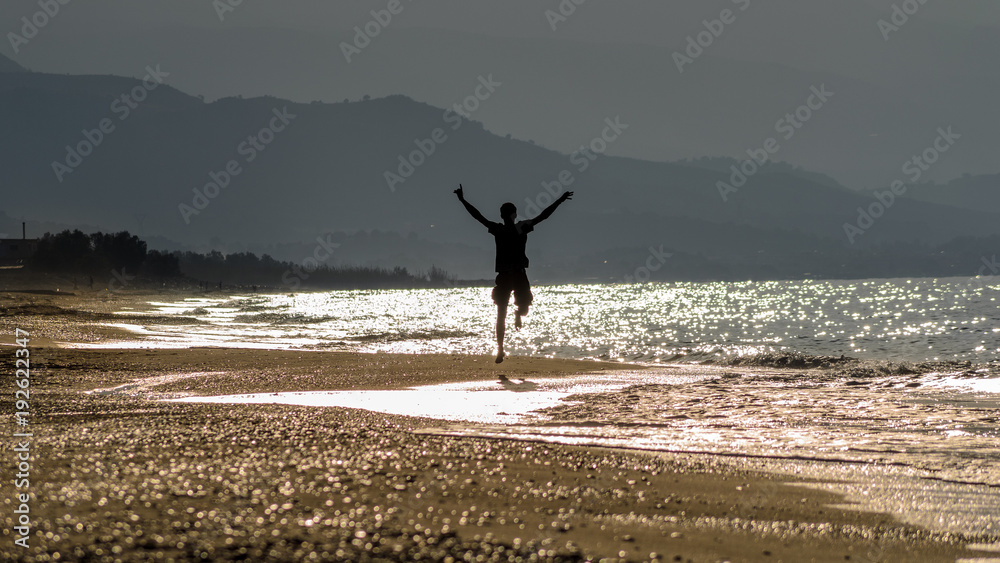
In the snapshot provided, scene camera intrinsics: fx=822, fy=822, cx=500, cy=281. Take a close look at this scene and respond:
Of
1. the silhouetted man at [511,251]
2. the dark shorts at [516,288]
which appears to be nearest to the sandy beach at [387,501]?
the silhouetted man at [511,251]

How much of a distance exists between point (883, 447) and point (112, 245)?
505 feet

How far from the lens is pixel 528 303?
12.7 metres

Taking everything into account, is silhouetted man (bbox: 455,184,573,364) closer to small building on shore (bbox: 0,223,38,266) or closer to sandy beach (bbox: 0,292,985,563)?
sandy beach (bbox: 0,292,985,563)

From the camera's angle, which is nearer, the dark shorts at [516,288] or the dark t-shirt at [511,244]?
the dark t-shirt at [511,244]

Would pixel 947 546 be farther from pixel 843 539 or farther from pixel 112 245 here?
pixel 112 245

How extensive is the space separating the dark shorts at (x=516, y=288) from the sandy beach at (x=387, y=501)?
6326 mm

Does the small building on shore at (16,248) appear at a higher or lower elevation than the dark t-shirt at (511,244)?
higher

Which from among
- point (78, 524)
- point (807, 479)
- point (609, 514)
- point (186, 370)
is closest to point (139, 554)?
point (78, 524)

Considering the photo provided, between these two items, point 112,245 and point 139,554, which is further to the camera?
point 112,245

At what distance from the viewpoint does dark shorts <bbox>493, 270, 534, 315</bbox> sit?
40.9ft

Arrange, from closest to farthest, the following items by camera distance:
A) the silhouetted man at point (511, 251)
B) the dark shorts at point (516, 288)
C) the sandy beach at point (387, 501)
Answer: the sandy beach at point (387, 501) → the silhouetted man at point (511, 251) → the dark shorts at point (516, 288)

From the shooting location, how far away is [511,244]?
12242 millimetres

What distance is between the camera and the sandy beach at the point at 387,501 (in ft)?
9.82

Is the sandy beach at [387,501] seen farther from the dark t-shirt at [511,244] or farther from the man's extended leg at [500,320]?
the man's extended leg at [500,320]
